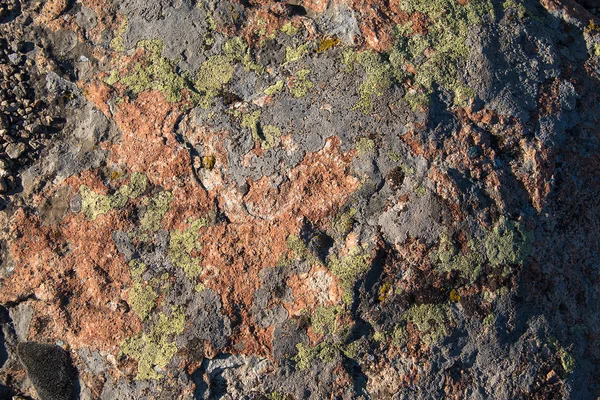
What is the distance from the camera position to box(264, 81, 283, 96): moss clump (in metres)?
3.64

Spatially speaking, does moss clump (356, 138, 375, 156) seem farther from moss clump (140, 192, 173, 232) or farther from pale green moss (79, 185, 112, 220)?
pale green moss (79, 185, 112, 220)

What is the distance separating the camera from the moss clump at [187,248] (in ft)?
11.3

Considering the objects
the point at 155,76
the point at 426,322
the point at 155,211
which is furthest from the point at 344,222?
the point at 155,76

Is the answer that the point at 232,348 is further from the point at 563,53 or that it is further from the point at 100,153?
the point at 563,53

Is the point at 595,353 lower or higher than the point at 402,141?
lower

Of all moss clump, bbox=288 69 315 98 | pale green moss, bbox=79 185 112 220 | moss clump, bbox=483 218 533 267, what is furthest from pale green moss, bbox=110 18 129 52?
moss clump, bbox=483 218 533 267

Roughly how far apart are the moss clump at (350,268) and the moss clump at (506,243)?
77 cm

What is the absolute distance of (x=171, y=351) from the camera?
133 inches

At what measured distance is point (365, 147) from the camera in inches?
136

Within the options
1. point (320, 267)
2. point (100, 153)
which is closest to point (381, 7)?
point (320, 267)

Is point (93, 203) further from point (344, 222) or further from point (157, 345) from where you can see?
point (344, 222)

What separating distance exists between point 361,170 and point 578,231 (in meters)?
1.60

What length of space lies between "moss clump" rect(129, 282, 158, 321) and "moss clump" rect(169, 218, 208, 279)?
238 mm

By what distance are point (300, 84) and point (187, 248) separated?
4.24 feet
